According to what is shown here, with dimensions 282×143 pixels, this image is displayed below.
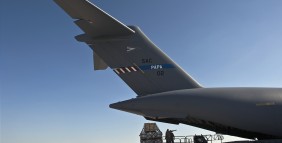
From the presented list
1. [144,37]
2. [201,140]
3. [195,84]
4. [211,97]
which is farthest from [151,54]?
[201,140]

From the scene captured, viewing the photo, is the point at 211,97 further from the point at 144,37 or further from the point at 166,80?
the point at 144,37

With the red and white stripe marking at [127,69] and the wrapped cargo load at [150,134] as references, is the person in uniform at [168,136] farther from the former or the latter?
the wrapped cargo load at [150,134]

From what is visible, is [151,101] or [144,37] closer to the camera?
[151,101]

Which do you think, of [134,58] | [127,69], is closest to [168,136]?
[127,69]

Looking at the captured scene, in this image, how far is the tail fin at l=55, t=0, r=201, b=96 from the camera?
883 centimetres

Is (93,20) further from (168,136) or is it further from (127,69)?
(168,136)

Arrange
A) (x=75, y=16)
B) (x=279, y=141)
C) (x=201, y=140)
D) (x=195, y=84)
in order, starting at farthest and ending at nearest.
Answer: (x=201, y=140)
(x=195, y=84)
(x=75, y=16)
(x=279, y=141)

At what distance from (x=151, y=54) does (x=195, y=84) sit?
1.54m

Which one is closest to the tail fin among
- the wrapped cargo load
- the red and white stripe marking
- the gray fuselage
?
the red and white stripe marking

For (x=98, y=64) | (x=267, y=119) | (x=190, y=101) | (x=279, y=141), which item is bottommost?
(x=279, y=141)

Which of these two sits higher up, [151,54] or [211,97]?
[151,54]

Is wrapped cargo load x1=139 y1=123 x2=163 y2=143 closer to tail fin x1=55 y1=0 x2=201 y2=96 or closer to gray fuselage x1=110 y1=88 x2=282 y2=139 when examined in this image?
tail fin x1=55 y1=0 x2=201 y2=96

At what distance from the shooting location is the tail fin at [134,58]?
883 centimetres

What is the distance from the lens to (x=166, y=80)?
29.0ft
